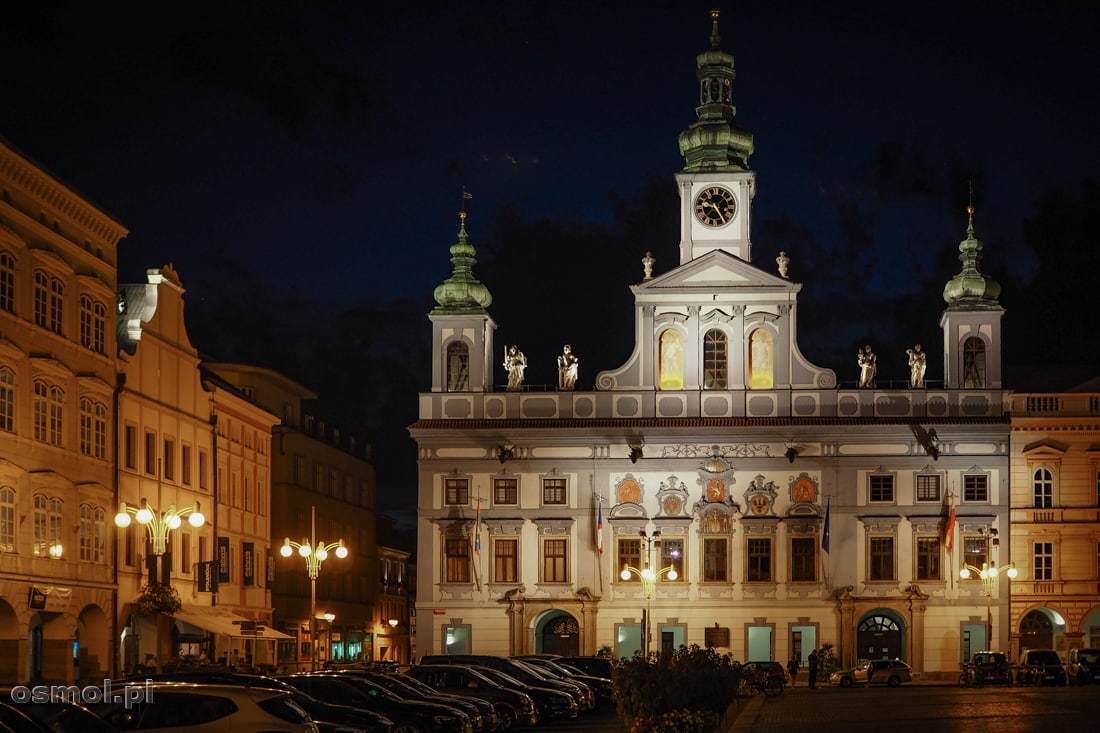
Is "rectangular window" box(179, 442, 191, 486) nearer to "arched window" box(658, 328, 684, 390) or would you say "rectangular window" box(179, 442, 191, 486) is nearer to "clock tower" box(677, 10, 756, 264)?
"arched window" box(658, 328, 684, 390)

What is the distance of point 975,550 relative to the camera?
257 ft

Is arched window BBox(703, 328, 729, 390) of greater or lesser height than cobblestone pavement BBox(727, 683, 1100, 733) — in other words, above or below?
above

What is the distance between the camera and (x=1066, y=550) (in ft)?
261

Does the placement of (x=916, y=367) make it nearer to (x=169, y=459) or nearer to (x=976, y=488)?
(x=976, y=488)

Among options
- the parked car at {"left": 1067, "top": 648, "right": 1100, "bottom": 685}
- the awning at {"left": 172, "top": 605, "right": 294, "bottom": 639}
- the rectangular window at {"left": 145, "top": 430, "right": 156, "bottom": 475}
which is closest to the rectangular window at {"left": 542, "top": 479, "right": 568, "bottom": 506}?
the awning at {"left": 172, "top": 605, "right": 294, "bottom": 639}

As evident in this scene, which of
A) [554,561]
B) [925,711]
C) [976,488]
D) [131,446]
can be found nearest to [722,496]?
[554,561]

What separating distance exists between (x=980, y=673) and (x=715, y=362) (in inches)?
729

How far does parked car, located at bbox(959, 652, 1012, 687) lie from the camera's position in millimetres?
66812

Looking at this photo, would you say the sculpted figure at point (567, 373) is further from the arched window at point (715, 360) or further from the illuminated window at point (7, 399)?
the illuminated window at point (7, 399)

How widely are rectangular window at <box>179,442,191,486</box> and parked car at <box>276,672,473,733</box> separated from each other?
28.5 meters

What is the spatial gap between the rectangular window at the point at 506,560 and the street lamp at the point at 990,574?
1841cm

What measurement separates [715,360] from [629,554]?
8.89m

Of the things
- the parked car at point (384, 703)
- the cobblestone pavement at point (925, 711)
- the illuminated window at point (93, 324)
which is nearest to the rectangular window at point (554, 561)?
the cobblestone pavement at point (925, 711)

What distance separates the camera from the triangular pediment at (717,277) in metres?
78.5
